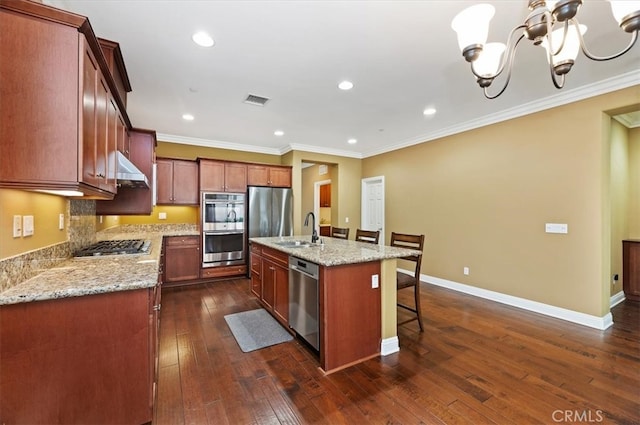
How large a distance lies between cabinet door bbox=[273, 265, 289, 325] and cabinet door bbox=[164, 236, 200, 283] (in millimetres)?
2395

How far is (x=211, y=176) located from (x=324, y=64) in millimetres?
3277

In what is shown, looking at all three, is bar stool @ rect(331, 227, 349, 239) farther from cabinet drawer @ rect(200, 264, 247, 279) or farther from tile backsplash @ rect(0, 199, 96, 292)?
tile backsplash @ rect(0, 199, 96, 292)

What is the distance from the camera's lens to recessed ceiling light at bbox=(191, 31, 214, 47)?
7.23ft

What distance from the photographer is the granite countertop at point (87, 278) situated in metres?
1.36

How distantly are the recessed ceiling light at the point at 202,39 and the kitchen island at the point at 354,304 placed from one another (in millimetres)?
1983

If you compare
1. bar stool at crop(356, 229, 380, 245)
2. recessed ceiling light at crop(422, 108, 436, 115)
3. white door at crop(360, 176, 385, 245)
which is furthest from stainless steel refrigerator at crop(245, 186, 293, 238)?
recessed ceiling light at crop(422, 108, 436, 115)

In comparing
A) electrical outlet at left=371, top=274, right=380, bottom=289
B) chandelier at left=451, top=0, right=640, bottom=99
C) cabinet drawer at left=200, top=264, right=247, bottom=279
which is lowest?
cabinet drawer at left=200, top=264, right=247, bottom=279

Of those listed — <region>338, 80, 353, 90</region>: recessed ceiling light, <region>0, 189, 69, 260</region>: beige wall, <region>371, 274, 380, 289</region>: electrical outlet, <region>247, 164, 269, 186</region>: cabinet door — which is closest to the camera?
<region>0, 189, 69, 260</region>: beige wall

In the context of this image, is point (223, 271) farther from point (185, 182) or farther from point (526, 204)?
point (526, 204)

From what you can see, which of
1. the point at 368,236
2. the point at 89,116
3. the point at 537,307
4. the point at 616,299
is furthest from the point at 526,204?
the point at 89,116

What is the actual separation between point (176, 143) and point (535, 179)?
19.6ft

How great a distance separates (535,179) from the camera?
362cm

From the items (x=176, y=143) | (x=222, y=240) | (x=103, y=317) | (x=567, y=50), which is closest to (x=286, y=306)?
(x=103, y=317)

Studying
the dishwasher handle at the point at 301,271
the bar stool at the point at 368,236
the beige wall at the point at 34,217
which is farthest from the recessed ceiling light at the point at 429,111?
the beige wall at the point at 34,217
